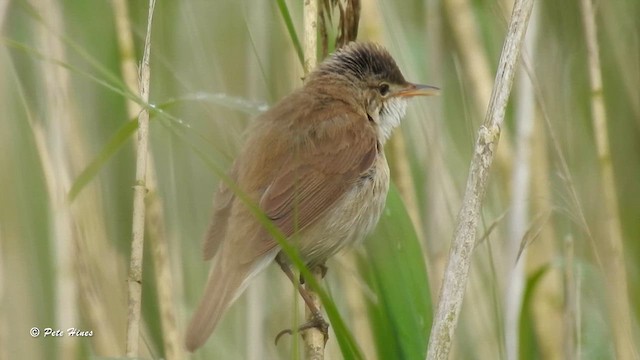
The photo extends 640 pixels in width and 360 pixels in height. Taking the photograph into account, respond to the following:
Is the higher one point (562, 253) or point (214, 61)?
point (214, 61)

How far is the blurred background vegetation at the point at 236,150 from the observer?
9.99 feet

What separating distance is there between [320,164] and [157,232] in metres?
0.58

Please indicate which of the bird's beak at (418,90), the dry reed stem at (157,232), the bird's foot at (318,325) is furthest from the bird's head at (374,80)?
the bird's foot at (318,325)

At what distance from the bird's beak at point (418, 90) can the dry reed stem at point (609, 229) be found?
529 mm

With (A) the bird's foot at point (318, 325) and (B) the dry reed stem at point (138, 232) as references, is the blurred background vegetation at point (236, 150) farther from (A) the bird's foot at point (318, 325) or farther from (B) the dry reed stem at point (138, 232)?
(B) the dry reed stem at point (138, 232)

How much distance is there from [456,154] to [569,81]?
50cm

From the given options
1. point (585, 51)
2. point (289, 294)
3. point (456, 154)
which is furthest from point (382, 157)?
point (585, 51)

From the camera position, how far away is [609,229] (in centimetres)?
328

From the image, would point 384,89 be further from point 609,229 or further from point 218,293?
point 218,293

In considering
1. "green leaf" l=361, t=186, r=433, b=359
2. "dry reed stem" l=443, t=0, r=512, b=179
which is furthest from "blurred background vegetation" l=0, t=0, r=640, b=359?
"green leaf" l=361, t=186, r=433, b=359

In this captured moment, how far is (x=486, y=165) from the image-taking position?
89.6 inches

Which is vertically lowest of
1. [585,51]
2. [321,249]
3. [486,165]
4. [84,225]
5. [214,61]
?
[486,165]

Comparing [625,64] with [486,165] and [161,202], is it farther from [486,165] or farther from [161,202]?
[161,202]

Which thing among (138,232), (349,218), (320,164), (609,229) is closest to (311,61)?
(320,164)
